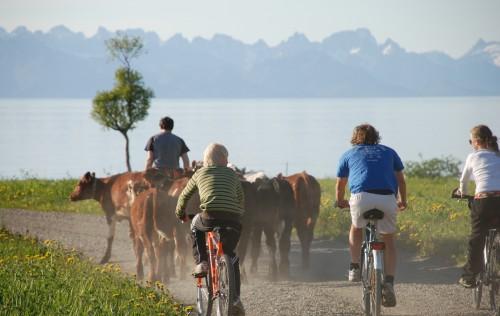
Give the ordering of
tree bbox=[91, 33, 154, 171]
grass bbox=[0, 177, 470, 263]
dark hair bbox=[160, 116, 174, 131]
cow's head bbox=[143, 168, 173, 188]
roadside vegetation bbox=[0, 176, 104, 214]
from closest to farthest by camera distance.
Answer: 1. cow's head bbox=[143, 168, 173, 188]
2. dark hair bbox=[160, 116, 174, 131]
3. grass bbox=[0, 177, 470, 263]
4. roadside vegetation bbox=[0, 176, 104, 214]
5. tree bbox=[91, 33, 154, 171]

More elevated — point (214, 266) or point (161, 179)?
point (161, 179)

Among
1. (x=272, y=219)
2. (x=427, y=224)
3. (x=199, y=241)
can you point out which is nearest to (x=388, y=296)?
(x=199, y=241)

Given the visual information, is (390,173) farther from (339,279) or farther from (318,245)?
(318,245)

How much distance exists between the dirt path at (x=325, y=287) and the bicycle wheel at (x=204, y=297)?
3.51ft

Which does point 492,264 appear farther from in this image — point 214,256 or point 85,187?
point 85,187

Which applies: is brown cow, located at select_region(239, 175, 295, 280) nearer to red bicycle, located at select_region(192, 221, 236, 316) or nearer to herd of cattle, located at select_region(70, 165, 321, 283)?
herd of cattle, located at select_region(70, 165, 321, 283)

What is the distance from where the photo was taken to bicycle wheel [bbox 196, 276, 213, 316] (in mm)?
10125

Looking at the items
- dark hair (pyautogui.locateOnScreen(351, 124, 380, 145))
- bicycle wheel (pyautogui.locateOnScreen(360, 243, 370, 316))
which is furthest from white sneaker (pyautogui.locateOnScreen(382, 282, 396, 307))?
dark hair (pyautogui.locateOnScreen(351, 124, 380, 145))

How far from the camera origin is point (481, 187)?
11.0m

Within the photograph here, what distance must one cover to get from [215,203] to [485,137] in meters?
3.43

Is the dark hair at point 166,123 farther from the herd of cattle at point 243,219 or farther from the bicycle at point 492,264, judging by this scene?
the bicycle at point 492,264

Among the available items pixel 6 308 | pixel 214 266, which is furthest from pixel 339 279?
pixel 6 308

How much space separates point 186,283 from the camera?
48.0 ft

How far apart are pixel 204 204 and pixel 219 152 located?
2.08 feet
